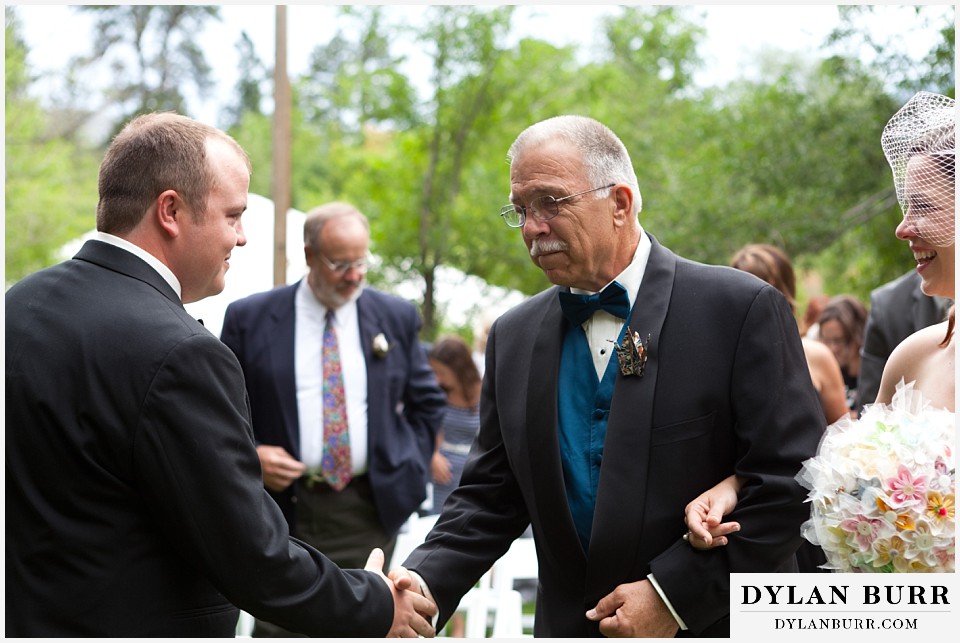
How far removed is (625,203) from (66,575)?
6.12 feet

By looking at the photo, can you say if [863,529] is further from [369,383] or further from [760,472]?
[369,383]

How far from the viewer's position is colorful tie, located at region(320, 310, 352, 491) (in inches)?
221

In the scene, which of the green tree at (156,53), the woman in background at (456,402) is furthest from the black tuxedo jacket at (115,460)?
the green tree at (156,53)

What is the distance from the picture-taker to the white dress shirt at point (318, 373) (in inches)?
221

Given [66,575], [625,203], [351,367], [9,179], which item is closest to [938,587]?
[625,203]

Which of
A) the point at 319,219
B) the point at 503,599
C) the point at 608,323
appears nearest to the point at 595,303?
the point at 608,323

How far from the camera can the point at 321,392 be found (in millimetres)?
5660

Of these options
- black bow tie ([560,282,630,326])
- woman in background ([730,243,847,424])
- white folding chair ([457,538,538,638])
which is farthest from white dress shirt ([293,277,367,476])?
black bow tie ([560,282,630,326])

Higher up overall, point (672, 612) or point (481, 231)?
point (672, 612)

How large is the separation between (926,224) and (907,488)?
28.5 inches

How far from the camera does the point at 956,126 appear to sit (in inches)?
108

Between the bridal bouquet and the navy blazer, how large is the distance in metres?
3.27

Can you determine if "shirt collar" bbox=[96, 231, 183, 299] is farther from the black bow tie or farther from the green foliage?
the green foliage

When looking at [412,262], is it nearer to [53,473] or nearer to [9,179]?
[9,179]
